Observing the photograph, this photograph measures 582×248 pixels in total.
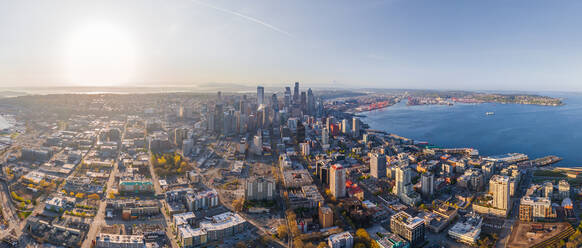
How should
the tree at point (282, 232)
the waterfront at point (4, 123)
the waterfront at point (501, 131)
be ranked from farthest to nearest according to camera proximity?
1. the waterfront at point (501, 131)
2. the waterfront at point (4, 123)
3. the tree at point (282, 232)

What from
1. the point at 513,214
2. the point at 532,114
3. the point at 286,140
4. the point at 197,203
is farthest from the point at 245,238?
the point at 532,114

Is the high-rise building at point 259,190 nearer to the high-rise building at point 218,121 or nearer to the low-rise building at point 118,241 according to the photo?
the low-rise building at point 118,241

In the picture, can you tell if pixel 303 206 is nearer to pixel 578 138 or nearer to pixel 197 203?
pixel 197 203

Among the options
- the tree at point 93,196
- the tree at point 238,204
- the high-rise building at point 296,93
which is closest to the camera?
the tree at point 238,204

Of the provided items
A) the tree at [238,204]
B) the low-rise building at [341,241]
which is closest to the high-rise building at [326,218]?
the low-rise building at [341,241]

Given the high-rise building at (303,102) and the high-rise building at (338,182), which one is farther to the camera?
the high-rise building at (303,102)

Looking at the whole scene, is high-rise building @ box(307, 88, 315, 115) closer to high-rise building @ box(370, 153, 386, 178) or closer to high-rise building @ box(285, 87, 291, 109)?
high-rise building @ box(285, 87, 291, 109)

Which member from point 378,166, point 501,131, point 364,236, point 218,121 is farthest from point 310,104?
point 364,236
